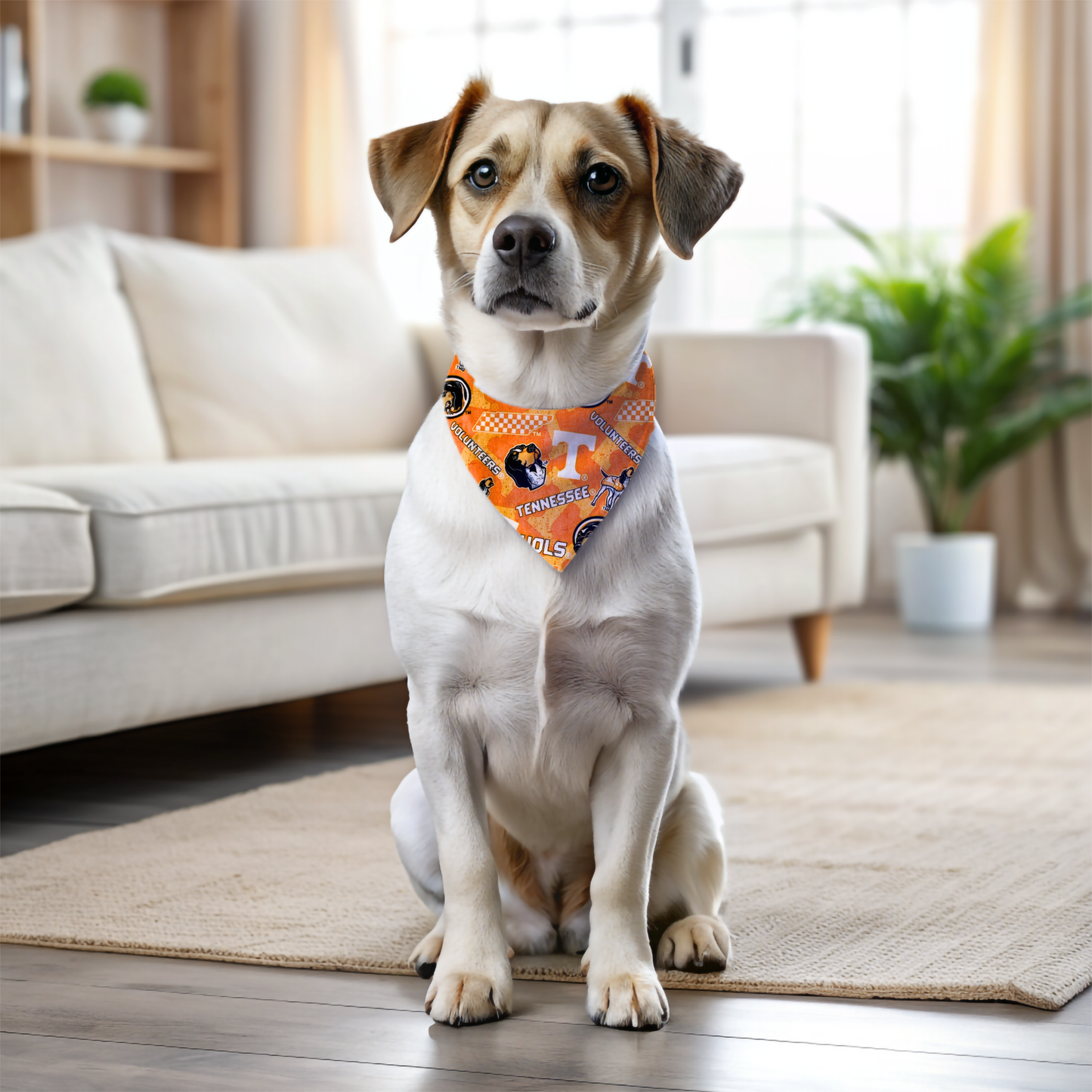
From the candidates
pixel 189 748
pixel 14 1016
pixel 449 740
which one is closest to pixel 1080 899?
pixel 449 740

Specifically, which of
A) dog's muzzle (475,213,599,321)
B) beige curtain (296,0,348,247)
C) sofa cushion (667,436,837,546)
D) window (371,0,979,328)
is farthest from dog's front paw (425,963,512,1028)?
beige curtain (296,0,348,247)

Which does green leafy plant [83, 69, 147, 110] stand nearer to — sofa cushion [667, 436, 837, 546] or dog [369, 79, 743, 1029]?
sofa cushion [667, 436, 837, 546]

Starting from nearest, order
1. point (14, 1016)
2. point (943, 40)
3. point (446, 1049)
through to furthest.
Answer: point (446, 1049) < point (14, 1016) < point (943, 40)

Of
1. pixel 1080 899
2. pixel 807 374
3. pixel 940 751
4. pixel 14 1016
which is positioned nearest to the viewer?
pixel 14 1016

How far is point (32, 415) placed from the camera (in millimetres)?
3025

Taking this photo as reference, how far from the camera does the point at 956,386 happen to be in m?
4.52

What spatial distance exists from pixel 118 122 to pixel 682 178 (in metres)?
3.92

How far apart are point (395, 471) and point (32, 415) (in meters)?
0.75

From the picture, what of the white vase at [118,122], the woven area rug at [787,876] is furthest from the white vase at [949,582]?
the white vase at [118,122]

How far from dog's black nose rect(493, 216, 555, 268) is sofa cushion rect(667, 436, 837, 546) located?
5.38 feet

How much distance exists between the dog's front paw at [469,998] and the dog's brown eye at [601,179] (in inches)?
31.4

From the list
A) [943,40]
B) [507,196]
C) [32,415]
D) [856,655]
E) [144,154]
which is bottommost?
[856,655]

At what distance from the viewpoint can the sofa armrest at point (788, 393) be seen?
364 cm

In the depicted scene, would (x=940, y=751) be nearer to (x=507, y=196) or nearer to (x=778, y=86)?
(x=507, y=196)
